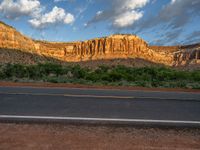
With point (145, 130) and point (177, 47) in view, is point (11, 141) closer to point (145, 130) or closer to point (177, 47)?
point (145, 130)

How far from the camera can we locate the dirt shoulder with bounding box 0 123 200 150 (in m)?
5.43

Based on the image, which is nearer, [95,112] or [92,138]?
[92,138]

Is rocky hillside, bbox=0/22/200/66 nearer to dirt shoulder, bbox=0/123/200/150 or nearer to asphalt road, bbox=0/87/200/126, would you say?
asphalt road, bbox=0/87/200/126

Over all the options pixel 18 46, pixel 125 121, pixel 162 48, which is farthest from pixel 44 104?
pixel 162 48

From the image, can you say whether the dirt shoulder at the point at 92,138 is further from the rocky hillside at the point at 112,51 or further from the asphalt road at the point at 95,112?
the rocky hillside at the point at 112,51

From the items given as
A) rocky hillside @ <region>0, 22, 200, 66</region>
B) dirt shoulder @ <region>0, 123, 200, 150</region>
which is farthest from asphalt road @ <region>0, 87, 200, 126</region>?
rocky hillside @ <region>0, 22, 200, 66</region>

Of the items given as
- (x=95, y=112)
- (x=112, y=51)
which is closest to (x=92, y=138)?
(x=95, y=112)

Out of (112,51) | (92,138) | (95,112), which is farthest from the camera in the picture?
(112,51)

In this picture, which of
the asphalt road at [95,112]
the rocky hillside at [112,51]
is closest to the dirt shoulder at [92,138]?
the asphalt road at [95,112]

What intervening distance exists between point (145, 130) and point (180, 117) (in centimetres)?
198

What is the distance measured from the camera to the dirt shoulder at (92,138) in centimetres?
543

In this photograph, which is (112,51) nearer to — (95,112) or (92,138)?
(95,112)

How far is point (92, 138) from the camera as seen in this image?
5.97m

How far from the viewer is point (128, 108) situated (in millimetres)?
9547
